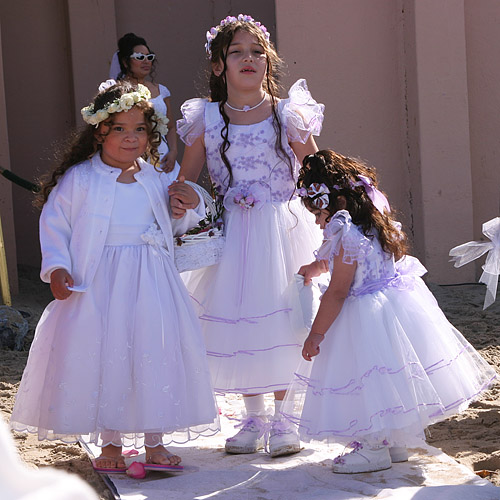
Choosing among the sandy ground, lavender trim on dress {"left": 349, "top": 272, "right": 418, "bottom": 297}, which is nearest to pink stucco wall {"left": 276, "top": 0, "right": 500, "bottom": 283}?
the sandy ground

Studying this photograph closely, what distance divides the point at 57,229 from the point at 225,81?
1.09 metres

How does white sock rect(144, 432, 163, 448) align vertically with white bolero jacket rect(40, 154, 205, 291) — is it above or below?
below

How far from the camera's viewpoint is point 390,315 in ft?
10.5

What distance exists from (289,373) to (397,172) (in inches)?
150

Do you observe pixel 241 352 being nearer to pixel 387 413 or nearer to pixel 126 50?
pixel 387 413

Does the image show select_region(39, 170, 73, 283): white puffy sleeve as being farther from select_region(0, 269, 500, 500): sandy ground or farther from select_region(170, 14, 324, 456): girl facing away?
select_region(0, 269, 500, 500): sandy ground

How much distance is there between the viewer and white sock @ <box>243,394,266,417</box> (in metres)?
3.68

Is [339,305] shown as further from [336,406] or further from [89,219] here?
[89,219]

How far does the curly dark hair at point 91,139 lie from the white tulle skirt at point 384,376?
1.08m

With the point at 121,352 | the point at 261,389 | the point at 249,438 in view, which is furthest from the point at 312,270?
the point at 121,352

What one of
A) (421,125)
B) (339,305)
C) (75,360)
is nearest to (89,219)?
(75,360)

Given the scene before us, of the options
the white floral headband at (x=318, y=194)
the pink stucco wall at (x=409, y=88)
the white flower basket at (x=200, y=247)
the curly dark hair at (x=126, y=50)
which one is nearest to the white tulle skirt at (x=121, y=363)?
the white flower basket at (x=200, y=247)

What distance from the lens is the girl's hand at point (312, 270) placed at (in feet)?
11.6

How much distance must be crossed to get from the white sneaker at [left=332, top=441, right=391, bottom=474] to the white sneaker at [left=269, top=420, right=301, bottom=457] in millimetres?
312
